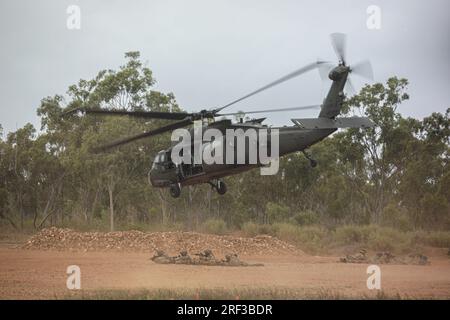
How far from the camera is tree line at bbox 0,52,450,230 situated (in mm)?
42719

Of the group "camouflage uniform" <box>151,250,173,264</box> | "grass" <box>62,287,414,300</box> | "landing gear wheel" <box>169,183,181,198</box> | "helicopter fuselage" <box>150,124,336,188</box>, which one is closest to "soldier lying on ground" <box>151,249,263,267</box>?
"camouflage uniform" <box>151,250,173,264</box>

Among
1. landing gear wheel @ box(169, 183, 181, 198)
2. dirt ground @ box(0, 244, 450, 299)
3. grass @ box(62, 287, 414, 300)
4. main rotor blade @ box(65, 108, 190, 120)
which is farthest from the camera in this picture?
landing gear wheel @ box(169, 183, 181, 198)

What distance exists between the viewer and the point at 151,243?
31875 mm

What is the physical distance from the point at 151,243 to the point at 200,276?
11296mm

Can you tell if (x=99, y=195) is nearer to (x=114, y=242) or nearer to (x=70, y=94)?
(x=70, y=94)

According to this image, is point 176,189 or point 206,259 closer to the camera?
point 176,189

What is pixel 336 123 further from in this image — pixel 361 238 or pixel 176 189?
pixel 361 238

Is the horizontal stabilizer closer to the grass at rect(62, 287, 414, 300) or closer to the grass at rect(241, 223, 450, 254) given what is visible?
the grass at rect(62, 287, 414, 300)

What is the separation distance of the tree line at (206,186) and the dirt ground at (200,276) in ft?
45.8

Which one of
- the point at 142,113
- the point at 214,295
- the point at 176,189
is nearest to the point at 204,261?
the point at 176,189

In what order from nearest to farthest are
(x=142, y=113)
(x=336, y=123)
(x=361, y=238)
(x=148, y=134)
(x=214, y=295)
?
1. (x=214, y=295)
2. (x=142, y=113)
3. (x=336, y=123)
4. (x=148, y=134)
5. (x=361, y=238)

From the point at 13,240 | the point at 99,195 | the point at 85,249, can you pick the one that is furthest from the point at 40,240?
the point at 99,195

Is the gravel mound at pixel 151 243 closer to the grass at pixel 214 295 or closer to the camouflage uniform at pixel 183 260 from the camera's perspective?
the camouflage uniform at pixel 183 260

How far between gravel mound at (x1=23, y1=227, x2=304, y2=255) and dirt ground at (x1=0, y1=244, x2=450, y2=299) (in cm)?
270
